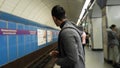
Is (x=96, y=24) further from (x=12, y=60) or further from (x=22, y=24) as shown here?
(x=12, y=60)

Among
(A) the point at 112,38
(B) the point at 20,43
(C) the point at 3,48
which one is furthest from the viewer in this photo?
(A) the point at 112,38

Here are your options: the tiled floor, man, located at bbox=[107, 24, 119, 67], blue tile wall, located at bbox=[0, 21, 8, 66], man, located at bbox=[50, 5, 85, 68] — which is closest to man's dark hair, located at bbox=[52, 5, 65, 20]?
man, located at bbox=[50, 5, 85, 68]

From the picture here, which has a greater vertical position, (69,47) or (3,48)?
(69,47)

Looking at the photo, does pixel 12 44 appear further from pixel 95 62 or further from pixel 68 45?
pixel 95 62

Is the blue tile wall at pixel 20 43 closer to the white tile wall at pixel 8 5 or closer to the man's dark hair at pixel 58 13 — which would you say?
the white tile wall at pixel 8 5

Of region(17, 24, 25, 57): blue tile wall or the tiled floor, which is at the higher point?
region(17, 24, 25, 57): blue tile wall

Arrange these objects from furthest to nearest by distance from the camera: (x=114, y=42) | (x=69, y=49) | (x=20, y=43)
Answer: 1. (x=114, y=42)
2. (x=20, y=43)
3. (x=69, y=49)

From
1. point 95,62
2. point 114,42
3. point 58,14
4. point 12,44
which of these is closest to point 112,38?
point 114,42

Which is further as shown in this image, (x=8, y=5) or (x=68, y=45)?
(x=8, y=5)

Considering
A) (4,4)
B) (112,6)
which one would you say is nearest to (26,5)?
(4,4)

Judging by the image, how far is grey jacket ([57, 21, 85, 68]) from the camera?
2.71 meters

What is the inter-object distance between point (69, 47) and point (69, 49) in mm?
24

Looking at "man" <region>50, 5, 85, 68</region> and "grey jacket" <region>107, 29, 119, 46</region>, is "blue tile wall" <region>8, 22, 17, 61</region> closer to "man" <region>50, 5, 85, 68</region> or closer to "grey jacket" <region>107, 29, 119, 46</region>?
"man" <region>50, 5, 85, 68</region>

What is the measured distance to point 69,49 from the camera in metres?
2.71
